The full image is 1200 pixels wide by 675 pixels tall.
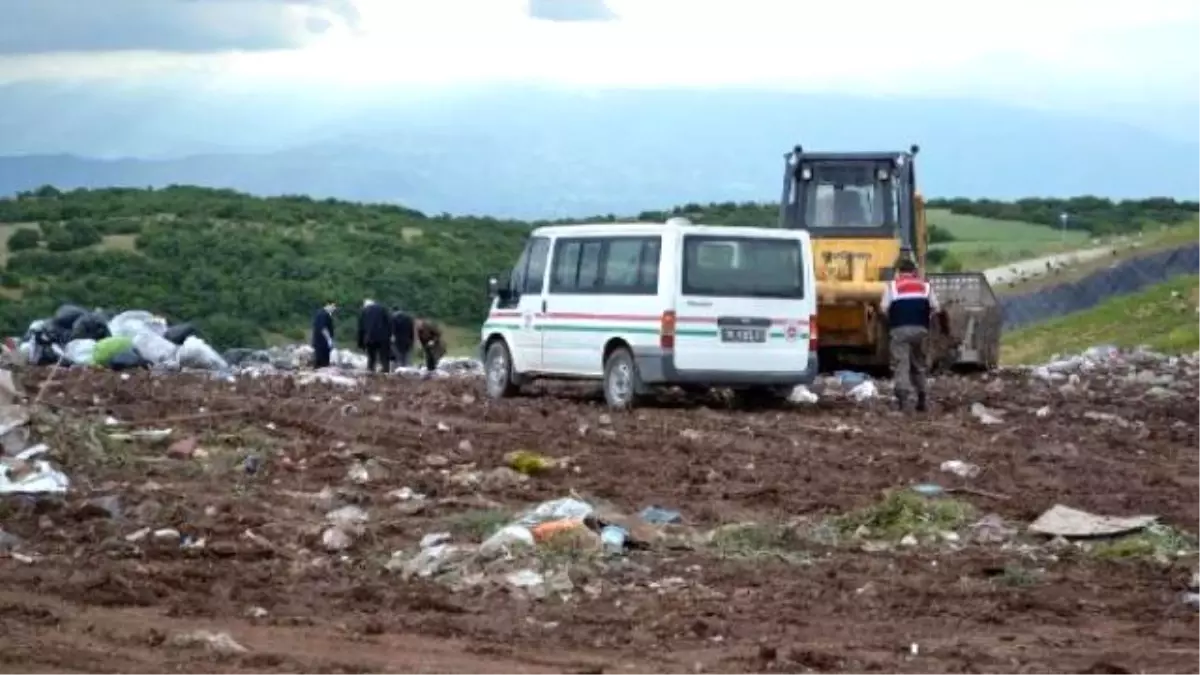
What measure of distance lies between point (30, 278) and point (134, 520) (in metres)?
42.3

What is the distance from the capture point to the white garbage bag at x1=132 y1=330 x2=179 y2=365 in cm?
2902

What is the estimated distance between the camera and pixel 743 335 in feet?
67.2

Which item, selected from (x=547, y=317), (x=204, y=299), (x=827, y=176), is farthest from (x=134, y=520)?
(x=204, y=299)

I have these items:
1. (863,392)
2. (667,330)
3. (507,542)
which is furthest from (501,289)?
(507,542)

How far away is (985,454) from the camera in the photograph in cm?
1681

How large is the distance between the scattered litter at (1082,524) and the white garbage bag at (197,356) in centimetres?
1785

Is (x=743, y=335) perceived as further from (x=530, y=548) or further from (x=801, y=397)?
(x=530, y=548)

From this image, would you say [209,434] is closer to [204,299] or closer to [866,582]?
[866,582]

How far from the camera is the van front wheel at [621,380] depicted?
20688 mm

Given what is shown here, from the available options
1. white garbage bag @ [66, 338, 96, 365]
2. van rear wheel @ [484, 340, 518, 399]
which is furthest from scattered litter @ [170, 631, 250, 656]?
white garbage bag @ [66, 338, 96, 365]

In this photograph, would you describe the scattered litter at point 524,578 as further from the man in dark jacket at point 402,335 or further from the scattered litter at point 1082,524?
the man in dark jacket at point 402,335

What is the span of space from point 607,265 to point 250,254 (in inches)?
1635

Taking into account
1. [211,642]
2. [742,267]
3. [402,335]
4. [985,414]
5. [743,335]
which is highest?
[742,267]

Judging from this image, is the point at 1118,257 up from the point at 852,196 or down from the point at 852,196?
down
